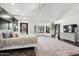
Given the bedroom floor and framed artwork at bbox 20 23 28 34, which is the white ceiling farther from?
the bedroom floor

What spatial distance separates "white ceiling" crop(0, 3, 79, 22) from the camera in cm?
256

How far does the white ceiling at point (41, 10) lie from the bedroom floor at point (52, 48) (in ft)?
2.13

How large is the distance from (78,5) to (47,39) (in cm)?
135

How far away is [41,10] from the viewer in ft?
8.55

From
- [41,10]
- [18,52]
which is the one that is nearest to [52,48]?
[18,52]

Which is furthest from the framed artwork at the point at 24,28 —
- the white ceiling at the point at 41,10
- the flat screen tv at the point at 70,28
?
the flat screen tv at the point at 70,28

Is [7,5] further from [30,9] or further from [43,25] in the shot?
[43,25]

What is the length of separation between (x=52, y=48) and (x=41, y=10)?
1177 millimetres

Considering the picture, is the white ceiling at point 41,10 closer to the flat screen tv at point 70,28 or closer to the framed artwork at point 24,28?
the framed artwork at point 24,28

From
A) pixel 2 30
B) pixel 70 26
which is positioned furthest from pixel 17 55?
pixel 70 26

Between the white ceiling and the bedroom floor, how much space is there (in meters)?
0.65

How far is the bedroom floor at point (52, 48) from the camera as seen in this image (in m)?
2.63

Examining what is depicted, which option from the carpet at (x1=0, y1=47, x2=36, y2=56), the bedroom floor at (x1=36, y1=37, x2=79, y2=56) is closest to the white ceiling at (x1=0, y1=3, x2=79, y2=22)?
the bedroom floor at (x1=36, y1=37, x2=79, y2=56)

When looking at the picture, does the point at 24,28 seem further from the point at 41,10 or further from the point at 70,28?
the point at 70,28
